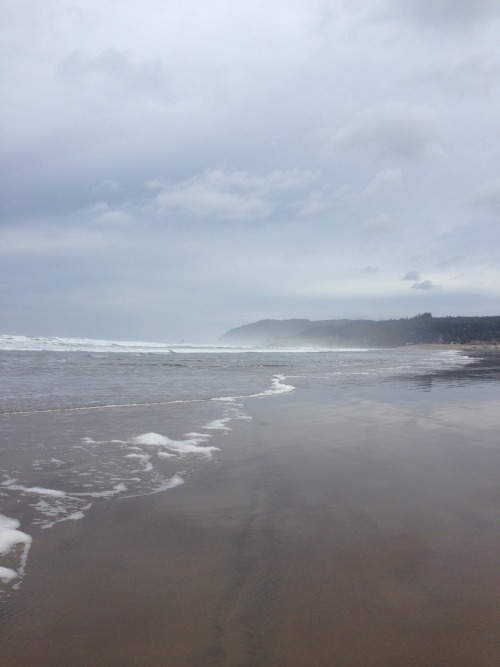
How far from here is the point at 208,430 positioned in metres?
7.75

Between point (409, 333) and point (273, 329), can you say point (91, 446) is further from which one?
point (273, 329)

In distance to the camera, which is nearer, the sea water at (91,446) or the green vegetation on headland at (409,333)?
the sea water at (91,446)

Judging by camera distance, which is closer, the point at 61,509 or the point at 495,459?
the point at 61,509

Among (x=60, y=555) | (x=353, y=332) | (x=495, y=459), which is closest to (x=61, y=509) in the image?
(x=60, y=555)

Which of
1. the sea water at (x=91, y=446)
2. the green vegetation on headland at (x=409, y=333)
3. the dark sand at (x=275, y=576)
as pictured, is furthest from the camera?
the green vegetation on headland at (x=409, y=333)

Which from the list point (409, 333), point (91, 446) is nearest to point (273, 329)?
point (409, 333)

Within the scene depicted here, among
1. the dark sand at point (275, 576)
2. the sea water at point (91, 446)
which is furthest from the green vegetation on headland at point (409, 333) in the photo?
the dark sand at point (275, 576)

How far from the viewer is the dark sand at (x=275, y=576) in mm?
2307

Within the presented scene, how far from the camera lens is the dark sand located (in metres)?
2.31

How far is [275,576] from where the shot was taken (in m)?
2.95

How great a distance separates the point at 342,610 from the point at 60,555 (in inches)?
74.5

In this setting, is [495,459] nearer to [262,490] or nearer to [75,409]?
[262,490]

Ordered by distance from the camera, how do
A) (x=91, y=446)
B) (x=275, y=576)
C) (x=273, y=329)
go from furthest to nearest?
(x=273, y=329), (x=91, y=446), (x=275, y=576)

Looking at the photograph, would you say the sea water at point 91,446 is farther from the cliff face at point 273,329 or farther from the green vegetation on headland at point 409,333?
the cliff face at point 273,329
